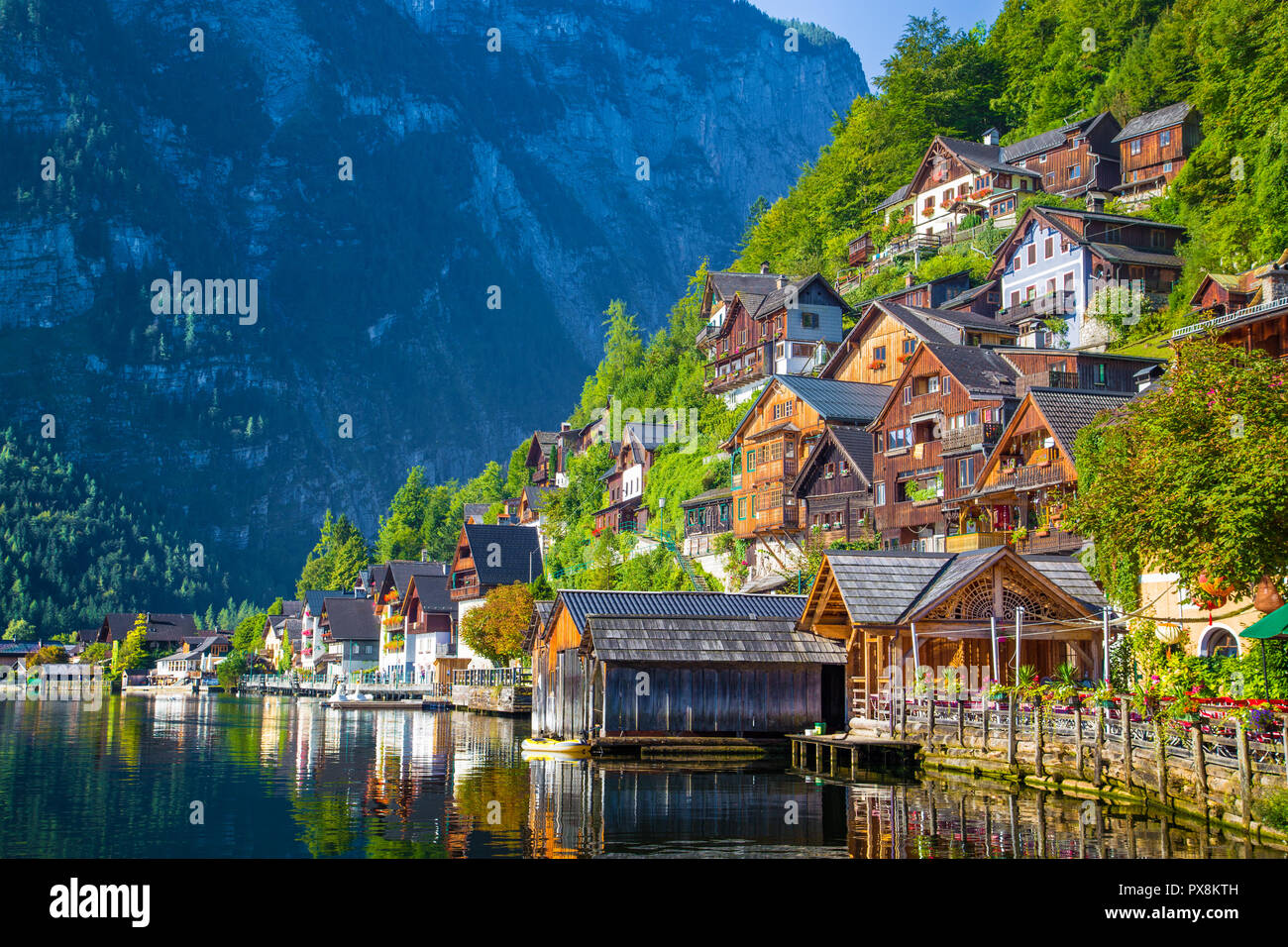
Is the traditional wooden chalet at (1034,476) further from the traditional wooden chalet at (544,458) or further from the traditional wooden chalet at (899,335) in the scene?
the traditional wooden chalet at (544,458)

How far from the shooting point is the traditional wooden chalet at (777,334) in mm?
93125

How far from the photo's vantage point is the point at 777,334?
94.1 metres

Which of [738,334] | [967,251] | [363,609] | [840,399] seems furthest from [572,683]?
[363,609]

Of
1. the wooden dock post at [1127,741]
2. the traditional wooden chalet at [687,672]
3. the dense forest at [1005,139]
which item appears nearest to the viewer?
the wooden dock post at [1127,741]

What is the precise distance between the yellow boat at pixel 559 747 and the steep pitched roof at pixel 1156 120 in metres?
68.6

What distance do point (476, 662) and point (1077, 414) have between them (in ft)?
205

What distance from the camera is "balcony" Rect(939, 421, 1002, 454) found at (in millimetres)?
60406

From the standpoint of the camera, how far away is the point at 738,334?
100m

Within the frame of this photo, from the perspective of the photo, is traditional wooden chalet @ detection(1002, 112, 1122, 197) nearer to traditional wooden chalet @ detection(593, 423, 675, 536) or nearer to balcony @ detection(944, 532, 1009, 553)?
traditional wooden chalet @ detection(593, 423, 675, 536)

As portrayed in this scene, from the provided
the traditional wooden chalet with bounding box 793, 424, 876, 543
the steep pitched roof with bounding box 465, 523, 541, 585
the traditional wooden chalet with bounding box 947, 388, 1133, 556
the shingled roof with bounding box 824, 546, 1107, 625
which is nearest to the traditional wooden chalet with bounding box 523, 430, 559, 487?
the steep pitched roof with bounding box 465, 523, 541, 585

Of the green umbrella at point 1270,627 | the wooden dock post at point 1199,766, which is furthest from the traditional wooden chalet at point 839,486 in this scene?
the wooden dock post at point 1199,766

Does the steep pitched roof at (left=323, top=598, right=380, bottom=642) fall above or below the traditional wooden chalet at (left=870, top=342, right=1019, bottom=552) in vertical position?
below

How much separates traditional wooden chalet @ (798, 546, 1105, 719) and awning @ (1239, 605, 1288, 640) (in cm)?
1153

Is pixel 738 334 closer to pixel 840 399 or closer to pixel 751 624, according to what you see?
pixel 840 399
